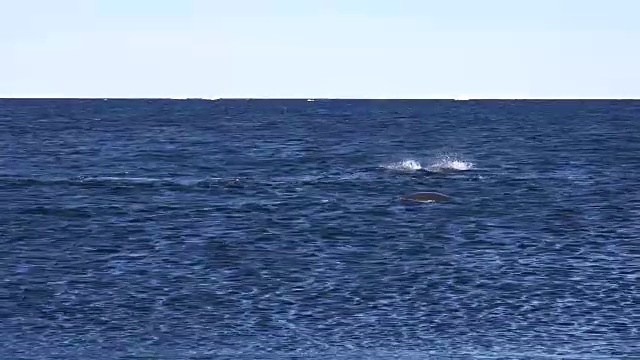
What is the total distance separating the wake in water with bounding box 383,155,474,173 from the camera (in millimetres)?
81769

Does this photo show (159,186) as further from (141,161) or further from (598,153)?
(598,153)

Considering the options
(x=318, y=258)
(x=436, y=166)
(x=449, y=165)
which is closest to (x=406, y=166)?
(x=436, y=166)

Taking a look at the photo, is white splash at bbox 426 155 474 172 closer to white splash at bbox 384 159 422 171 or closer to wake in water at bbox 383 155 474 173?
wake in water at bbox 383 155 474 173

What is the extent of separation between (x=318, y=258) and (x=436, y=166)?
40.3m

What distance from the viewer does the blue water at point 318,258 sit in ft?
105

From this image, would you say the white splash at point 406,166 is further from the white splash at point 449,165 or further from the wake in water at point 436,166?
the white splash at point 449,165

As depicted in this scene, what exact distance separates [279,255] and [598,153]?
59659 millimetres

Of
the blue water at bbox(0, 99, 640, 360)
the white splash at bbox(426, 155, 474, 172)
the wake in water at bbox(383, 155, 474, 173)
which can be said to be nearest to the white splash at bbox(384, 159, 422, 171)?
the wake in water at bbox(383, 155, 474, 173)

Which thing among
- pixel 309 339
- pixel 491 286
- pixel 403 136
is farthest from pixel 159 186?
pixel 403 136

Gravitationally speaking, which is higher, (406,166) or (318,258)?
(318,258)

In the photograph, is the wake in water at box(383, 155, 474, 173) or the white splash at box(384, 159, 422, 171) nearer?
the wake in water at box(383, 155, 474, 173)

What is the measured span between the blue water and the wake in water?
9.7 inches

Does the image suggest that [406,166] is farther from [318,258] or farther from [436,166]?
[318,258]

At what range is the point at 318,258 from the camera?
44.4 m
